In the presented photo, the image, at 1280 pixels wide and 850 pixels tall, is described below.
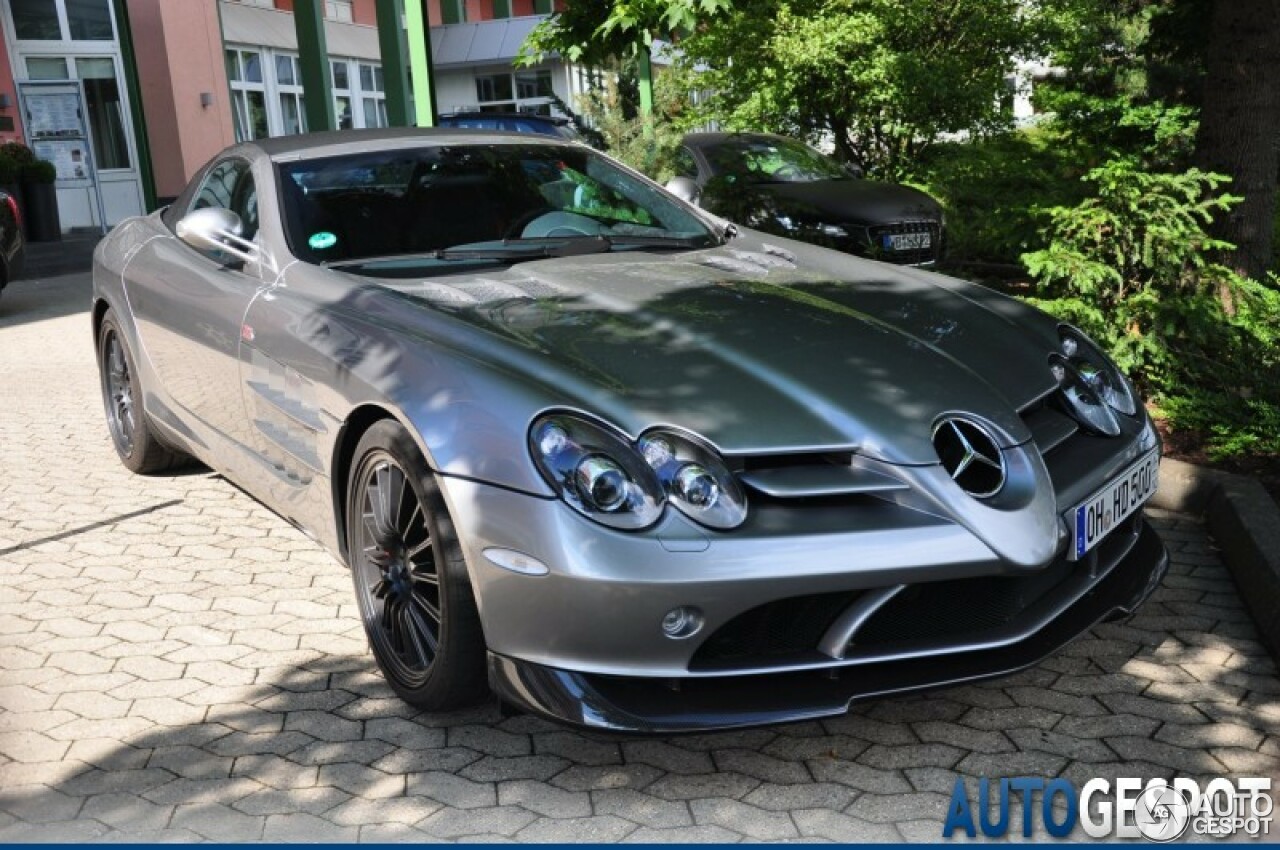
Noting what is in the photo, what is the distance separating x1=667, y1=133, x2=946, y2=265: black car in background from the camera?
10.4 meters

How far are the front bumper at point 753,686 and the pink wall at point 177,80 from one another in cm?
2298

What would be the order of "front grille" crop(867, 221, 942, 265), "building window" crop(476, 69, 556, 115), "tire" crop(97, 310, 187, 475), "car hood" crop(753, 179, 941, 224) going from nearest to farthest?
"tire" crop(97, 310, 187, 475) < "front grille" crop(867, 221, 942, 265) < "car hood" crop(753, 179, 941, 224) < "building window" crop(476, 69, 556, 115)

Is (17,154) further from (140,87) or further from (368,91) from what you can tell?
(368,91)

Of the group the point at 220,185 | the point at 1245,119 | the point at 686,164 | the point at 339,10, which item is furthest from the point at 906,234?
the point at 339,10

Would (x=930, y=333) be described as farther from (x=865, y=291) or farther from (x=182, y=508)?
(x=182, y=508)

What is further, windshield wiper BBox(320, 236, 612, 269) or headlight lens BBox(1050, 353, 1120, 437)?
windshield wiper BBox(320, 236, 612, 269)

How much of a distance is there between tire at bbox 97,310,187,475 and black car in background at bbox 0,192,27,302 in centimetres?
746

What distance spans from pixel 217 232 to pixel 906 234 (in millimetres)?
7445

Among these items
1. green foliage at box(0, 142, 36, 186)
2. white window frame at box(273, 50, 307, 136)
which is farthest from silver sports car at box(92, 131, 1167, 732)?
white window frame at box(273, 50, 307, 136)

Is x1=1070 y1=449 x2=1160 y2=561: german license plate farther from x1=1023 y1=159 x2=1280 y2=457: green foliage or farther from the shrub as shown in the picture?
the shrub

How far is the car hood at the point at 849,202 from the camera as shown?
11.1 m

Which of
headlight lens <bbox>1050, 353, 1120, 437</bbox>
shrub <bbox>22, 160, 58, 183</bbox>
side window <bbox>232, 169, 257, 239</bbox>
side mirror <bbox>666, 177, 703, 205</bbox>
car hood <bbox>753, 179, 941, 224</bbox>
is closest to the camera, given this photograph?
headlight lens <bbox>1050, 353, 1120, 437</bbox>

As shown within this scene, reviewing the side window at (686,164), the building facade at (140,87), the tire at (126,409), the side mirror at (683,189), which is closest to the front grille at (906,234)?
the side window at (686,164)

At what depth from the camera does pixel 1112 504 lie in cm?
357
